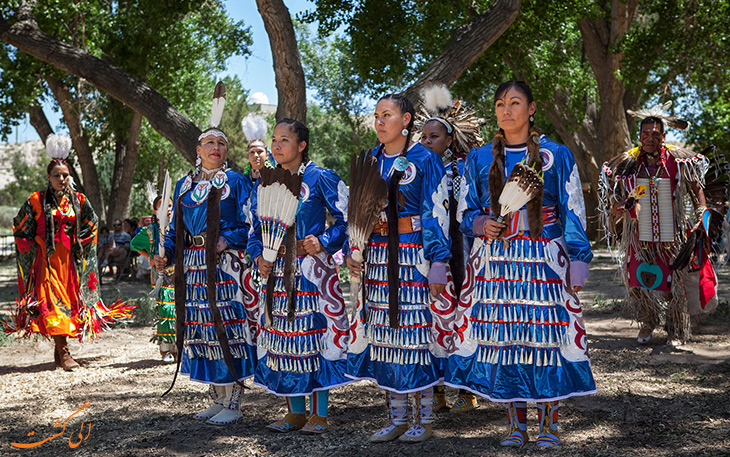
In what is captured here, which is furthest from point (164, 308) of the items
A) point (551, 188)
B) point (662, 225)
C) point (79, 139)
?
point (79, 139)

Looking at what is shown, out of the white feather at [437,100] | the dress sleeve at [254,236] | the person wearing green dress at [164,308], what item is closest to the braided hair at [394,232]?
the white feather at [437,100]

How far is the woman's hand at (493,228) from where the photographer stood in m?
3.54

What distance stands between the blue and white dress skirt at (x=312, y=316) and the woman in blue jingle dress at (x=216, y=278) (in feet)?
1.08

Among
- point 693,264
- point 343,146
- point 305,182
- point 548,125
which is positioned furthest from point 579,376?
point 343,146

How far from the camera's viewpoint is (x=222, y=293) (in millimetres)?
4426

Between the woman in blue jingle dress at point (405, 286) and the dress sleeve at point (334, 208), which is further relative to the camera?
the dress sleeve at point (334, 208)

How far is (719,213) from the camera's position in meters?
6.26

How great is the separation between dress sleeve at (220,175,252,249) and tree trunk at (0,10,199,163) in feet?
16.2

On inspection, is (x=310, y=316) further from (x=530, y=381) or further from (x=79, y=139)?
(x=79, y=139)

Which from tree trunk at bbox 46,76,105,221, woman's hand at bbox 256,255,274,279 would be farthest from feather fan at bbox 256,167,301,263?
tree trunk at bbox 46,76,105,221

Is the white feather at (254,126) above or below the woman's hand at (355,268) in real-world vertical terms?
above

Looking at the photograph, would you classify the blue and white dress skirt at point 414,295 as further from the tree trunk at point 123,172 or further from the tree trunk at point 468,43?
the tree trunk at point 123,172

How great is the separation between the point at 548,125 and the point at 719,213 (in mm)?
18817

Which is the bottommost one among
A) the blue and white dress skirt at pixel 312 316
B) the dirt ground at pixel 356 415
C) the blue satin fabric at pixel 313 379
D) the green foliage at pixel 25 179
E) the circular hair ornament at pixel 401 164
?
the dirt ground at pixel 356 415
